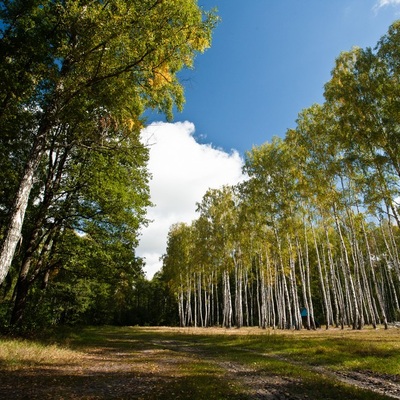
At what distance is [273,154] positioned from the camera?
3241cm

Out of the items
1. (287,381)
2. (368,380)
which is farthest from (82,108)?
(368,380)

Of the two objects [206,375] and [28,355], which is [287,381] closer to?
[206,375]

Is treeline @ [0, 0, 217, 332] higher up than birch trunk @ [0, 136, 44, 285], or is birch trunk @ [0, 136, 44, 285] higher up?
treeline @ [0, 0, 217, 332]

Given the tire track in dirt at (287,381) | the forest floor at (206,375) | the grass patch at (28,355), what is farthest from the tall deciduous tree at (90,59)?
the tire track in dirt at (287,381)

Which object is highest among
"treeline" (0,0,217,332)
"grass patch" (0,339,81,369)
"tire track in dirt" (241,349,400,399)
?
"treeline" (0,0,217,332)

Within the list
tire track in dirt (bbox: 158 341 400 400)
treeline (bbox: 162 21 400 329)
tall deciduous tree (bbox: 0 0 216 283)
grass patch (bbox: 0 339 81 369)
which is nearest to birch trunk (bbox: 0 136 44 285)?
tall deciduous tree (bbox: 0 0 216 283)

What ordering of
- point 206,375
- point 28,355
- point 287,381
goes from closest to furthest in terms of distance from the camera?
point 287,381, point 206,375, point 28,355

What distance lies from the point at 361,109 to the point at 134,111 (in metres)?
17.0

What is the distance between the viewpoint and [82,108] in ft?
35.1

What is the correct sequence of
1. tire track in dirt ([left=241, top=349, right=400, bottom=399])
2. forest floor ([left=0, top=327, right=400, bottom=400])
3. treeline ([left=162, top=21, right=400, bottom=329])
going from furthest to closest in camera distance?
treeline ([left=162, top=21, right=400, bottom=329])
tire track in dirt ([left=241, top=349, right=400, bottom=399])
forest floor ([left=0, top=327, right=400, bottom=400])

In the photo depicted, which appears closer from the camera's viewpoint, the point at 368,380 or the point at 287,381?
the point at 287,381

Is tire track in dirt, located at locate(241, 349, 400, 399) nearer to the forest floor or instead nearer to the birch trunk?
the forest floor

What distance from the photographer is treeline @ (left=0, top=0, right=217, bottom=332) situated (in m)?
8.73

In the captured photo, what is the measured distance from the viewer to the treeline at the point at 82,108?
8.73 m
